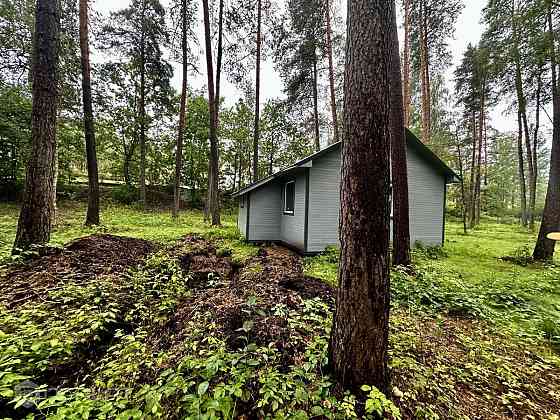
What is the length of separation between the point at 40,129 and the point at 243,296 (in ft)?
16.5

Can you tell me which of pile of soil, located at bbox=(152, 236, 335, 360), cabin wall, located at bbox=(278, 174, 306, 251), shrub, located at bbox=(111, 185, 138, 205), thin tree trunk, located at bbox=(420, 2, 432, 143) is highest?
thin tree trunk, located at bbox=(420, 2, 432, 143)

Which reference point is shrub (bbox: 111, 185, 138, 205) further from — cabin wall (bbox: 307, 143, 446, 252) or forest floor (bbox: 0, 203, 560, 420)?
cabin wall (bbox: 307, 143, 446, 252)

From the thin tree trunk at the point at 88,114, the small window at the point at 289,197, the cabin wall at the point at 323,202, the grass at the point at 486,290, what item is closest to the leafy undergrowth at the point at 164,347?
the grass at the point at 486,290

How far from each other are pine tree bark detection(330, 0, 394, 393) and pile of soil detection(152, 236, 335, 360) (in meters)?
0.78

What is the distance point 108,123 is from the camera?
17.3 metres

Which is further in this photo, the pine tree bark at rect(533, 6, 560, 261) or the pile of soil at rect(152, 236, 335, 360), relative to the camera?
the pine tree bark at rect(533, 6, 560, 261)

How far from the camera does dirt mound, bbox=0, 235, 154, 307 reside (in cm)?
335

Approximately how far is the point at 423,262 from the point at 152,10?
17044mm

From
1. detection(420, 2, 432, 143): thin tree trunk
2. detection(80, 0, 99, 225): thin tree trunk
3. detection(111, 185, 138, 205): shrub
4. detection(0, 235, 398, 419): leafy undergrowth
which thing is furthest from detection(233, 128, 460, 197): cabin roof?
detection(111, 185, 138, 205): shrub

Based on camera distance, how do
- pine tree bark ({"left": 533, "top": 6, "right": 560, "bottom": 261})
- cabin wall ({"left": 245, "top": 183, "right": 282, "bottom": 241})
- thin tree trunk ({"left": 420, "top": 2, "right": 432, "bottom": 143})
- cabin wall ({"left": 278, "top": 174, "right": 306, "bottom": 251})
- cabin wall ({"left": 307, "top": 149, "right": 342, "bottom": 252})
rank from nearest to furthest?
pine tree bark ({"left": 533, "top": 6, "right": 560, "bottom": 261})
cabin wall ({"left": 307, "top": 149, "right": 342, "bottom": 252})
cabin wall ({"left": 278, "top": 174, "right": 306, "bottom": 251})
cabin wall ({"left": 245, "top": 183, "right": 282, "bottom": 241})
thin tree trunk ({"left": 420, "top": 2, "right": 432, "bottom": 143})

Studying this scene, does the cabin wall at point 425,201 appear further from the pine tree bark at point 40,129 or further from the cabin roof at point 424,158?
the pine tree bark at point 40,129

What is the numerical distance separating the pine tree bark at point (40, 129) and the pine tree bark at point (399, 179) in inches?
277

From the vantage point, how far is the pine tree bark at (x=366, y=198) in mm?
1830

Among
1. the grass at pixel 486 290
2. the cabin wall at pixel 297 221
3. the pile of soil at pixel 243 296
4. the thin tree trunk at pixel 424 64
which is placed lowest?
the grass at pixel 486 290
